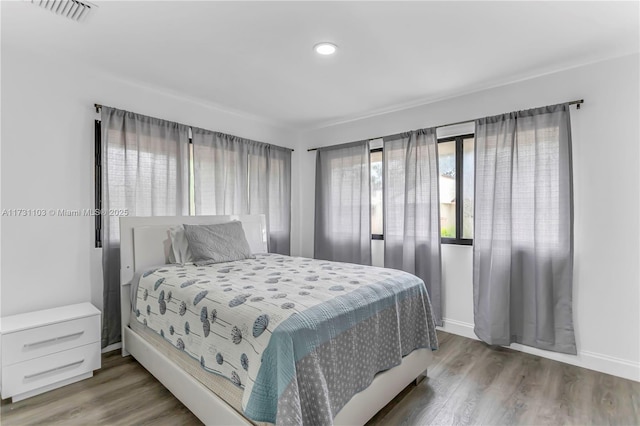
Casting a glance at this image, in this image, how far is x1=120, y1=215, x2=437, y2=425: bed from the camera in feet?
4.60

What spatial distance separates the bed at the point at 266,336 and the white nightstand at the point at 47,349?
317 millimetres

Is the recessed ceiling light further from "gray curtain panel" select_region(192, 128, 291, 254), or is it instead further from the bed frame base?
the bed frame base

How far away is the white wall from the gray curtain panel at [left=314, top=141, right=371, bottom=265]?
7.82 feet

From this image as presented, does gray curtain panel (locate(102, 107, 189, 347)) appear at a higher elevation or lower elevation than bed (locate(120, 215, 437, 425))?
higher

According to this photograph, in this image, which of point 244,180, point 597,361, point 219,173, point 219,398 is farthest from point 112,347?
point 597,361

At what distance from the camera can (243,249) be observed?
3.18 metres

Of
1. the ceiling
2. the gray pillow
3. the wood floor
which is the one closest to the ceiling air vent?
the ceiling

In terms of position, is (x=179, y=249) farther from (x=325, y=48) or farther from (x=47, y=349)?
(x=325, y=48)

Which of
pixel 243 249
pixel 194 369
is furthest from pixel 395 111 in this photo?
pixel 194 369

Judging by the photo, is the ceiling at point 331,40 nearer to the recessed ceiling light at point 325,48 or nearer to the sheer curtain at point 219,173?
the recessed ceiling light at point 325,48

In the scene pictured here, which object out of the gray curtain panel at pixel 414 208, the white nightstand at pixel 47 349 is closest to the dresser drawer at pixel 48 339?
the white nightstand at pixel 47 349

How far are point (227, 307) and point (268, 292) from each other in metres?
0.25

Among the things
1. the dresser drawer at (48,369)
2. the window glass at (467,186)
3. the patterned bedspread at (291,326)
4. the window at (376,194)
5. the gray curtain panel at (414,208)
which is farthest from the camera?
the window at (376,194)

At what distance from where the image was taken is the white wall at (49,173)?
2404mm
